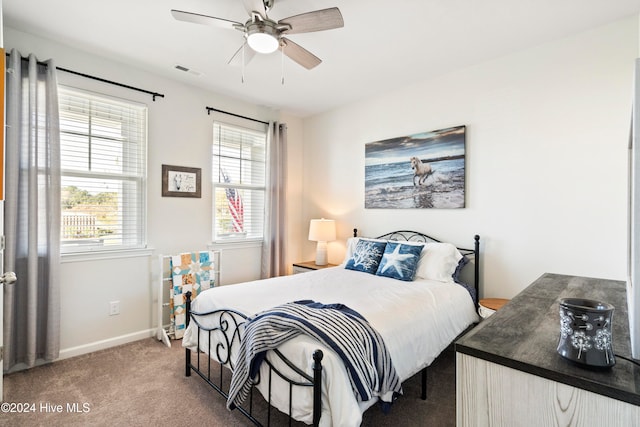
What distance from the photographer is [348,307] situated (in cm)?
209

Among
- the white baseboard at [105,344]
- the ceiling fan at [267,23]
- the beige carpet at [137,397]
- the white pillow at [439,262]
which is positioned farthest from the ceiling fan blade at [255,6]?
the white baseboard at [105,344]

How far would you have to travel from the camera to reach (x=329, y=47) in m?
2.78

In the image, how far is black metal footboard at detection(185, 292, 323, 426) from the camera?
1.46 m

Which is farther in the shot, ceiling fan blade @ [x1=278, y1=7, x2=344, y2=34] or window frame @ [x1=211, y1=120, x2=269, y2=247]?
window frame @ [x1=211, y1=120, x2=269, y2=247]

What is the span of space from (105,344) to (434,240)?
3.41 meters

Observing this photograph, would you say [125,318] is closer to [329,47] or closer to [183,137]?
[183,137]

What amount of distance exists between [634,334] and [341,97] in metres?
3.69

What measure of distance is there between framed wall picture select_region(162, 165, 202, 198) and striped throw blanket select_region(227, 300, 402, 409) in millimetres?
2217

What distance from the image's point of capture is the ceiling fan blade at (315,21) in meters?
1.90

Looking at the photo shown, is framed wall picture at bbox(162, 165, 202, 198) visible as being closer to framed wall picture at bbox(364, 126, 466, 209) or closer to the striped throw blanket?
framed wall picture at bbox(364, 126, 466, 209)

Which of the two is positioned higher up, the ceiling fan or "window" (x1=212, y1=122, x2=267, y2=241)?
the ceiling fan

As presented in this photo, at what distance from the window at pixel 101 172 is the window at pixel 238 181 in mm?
860

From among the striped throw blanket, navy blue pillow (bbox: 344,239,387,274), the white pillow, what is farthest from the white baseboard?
the white pillow

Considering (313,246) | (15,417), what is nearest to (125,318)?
(15,417)
